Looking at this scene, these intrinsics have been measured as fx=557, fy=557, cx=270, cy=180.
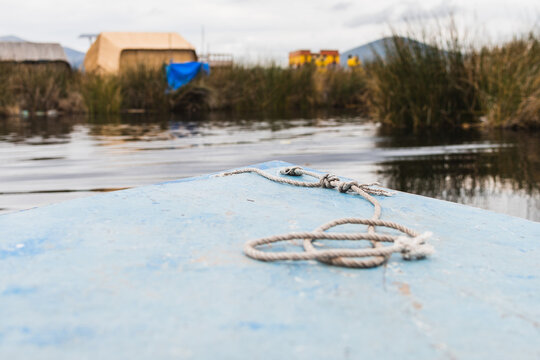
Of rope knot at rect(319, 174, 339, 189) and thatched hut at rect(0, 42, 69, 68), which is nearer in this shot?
rope knot at rect(319, 174, 339, 189)

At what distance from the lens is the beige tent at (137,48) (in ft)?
85.0

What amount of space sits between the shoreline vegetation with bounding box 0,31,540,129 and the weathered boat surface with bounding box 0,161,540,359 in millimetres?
6781

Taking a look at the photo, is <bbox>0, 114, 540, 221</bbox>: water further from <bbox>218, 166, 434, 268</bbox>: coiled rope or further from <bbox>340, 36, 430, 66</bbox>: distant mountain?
<bbox>218, 166, 434, 268</bbox>: coiled rope

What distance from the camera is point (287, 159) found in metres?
5.52

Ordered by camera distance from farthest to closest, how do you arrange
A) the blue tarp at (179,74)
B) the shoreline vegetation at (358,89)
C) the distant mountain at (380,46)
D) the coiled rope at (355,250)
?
the blue tarp at (179,74), the distant mountain at (380,46), the shoreline vegetation at (358,89), the coiled rope at (355,250)

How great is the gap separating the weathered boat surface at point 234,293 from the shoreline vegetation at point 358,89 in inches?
267

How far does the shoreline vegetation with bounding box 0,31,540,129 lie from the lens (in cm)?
794

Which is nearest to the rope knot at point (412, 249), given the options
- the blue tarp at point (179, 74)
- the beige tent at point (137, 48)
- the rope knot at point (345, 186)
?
the rope knot at point (345, 186)

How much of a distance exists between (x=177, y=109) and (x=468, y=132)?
32.4 feet

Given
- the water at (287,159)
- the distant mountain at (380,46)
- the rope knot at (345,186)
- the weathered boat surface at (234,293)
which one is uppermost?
the distant mountain at (380,46)

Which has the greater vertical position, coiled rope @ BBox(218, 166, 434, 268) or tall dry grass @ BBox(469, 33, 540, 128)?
tall dry grass @ BBox(469, 33, 540, 128)

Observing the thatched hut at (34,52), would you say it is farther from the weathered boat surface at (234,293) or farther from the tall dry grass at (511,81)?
the weathered boat surface at (234,293)

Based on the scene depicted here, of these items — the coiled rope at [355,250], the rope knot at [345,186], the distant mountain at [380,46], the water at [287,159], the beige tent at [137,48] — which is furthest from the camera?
the beige tent at [137,48]

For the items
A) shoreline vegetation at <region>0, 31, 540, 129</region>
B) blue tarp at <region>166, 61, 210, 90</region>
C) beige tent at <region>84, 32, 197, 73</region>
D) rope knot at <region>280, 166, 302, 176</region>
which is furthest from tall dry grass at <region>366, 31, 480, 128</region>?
beige tent at <region>84, 32, 197, 73</region>
